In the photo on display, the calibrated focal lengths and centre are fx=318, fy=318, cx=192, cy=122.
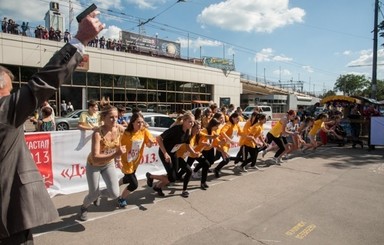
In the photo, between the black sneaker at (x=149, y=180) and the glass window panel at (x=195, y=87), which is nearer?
the black sneaker at (x=149, y=180)

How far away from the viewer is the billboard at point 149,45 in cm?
3369

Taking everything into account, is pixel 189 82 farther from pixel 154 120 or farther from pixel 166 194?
pixel 166 194

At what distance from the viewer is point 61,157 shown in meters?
6.48

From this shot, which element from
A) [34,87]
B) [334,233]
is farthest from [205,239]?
[34,87]

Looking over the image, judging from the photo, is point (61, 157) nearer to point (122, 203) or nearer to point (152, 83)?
point (122, 203)

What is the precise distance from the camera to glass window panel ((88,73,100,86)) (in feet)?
93.4

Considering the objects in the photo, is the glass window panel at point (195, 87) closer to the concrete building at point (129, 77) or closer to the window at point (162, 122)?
the concrete building at point (129, 77)

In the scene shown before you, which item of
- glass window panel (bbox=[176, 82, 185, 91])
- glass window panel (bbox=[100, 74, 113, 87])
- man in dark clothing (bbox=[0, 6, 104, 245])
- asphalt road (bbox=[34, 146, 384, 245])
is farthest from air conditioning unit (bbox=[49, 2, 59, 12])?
man in dark clothing (bbox=[0, 6, 104, 245])

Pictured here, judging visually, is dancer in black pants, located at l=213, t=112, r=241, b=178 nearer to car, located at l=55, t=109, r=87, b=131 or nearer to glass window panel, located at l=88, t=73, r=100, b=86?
car, located at l=55, t=109, r=87, b=131

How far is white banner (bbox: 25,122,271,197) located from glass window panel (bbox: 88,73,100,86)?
23.0 metres

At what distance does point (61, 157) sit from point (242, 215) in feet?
12.4

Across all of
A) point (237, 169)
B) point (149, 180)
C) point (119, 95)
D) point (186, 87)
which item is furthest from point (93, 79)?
point (149, 180)

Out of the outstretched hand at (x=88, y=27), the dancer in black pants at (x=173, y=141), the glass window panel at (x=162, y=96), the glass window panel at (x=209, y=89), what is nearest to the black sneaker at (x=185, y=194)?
the dancer in black pants at (x=173, y=141)

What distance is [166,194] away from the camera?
647 centimetres
